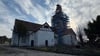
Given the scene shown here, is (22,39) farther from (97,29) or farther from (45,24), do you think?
(97,29)

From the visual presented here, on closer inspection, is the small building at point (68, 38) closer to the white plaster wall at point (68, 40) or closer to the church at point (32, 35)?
the white plaster wall at point (68, 40)

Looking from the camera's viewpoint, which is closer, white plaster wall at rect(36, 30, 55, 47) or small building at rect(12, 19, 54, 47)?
white plaster wall at rect(36, 30, 55, 47)

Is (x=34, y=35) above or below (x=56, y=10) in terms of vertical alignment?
below

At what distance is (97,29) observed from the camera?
2806 centimetres

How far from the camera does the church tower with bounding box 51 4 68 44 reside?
4731 cm

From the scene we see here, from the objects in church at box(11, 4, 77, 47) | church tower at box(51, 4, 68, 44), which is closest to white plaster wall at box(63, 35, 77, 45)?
church tower at box(51, 4, 68, 44)

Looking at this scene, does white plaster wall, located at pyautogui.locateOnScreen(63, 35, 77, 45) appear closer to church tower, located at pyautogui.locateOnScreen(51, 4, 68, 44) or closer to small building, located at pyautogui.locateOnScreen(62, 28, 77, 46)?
small building, located at pyautogui.locateOnScreen(62, 28, 77, 46)

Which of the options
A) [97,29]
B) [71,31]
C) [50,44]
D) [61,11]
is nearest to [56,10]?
[61,11]

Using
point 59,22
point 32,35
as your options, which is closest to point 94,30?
point 32,35

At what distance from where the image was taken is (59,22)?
47062 mm

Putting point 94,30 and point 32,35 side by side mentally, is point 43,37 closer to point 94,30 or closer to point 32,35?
point 32,35

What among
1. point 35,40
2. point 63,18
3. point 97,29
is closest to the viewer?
point 97,29

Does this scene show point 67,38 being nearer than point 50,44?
No

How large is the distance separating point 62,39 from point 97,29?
2174 cm
